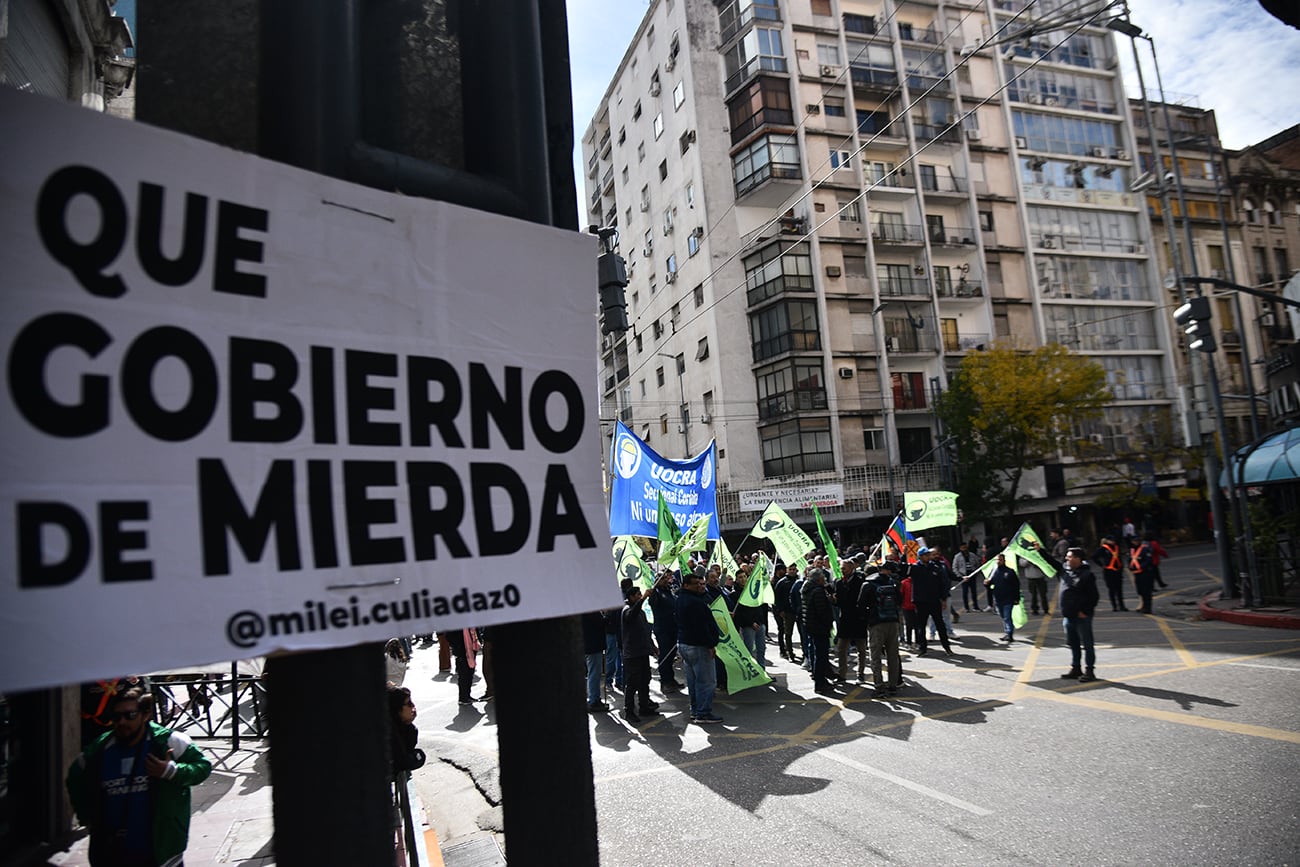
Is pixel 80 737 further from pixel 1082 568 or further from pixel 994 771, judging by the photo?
pixel 1082 568

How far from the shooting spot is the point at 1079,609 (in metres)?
9.88

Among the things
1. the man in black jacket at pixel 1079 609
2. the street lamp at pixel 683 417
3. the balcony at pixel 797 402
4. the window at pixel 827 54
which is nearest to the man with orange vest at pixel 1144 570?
the man in black jacket at pixel 1079 609

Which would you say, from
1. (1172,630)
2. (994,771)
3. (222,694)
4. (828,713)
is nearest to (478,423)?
(994,771)

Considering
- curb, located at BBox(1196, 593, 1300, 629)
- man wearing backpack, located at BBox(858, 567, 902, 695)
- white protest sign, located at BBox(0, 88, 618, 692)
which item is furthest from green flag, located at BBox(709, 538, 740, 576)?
white protest sign, located at BBox(0, 88, 618, 692)

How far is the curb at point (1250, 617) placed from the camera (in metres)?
12.7

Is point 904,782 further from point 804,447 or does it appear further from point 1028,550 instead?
point 804,447

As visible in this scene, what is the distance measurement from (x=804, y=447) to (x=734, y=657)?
89.4 ft

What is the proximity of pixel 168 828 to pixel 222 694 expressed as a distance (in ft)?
27.9

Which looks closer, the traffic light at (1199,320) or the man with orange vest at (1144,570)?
the traffic light at (1199,320)

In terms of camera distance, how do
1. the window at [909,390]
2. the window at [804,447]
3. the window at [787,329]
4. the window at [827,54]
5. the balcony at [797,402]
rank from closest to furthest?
the window at [804,447] < the balcony at [797,402] < the window at [787,329] < the window at [909,390] < the window at [827,54]

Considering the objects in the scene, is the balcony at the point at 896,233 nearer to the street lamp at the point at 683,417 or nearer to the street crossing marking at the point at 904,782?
the street lamp at the point at 683,417

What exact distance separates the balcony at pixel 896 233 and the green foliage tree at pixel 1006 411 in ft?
23.8

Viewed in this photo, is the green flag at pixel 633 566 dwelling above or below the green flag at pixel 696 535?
below

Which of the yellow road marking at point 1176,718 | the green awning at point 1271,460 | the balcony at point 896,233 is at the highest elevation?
the balcony at point 896,233
